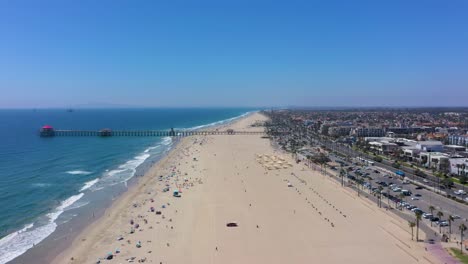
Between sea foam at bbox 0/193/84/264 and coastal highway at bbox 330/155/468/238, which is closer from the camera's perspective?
sea foam at bbox 0/193/84/264

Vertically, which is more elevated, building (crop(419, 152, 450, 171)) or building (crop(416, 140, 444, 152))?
building (crop(416, 140, 444, 152))

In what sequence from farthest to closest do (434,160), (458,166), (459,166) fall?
(434,160)
(458,166)
(459,166)

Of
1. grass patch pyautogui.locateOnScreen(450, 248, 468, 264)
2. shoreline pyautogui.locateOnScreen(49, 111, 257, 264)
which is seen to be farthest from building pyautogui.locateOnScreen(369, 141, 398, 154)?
grass patch pyautogui.locateOnScreen(450, 248, 468, 264)

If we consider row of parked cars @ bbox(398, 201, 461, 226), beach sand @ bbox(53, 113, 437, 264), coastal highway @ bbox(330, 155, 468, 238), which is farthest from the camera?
coastal highway @ bbox(330, 155, 468, 238)

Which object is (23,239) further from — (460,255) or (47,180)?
(460,255)

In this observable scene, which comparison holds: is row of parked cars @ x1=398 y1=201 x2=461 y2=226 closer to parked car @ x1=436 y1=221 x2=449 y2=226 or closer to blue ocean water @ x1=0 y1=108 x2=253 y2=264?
parked car @ x1=436 y1=221 x2=449 y2=226

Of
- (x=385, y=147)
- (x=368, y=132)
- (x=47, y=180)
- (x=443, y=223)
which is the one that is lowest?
(x=443, y=223)

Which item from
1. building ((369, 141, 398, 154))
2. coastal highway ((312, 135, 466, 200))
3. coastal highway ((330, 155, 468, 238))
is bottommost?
coastal highway ((330, 155, 468, 238))

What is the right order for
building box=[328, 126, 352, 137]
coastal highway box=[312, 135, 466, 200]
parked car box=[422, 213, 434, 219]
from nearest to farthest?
parked car box=[422, 213, 434, 219]
coastal highway box=[312, 135, 466, 200]
building box=[328, 126, 352, 137]

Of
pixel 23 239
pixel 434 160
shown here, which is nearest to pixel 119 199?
pixel 23 239
